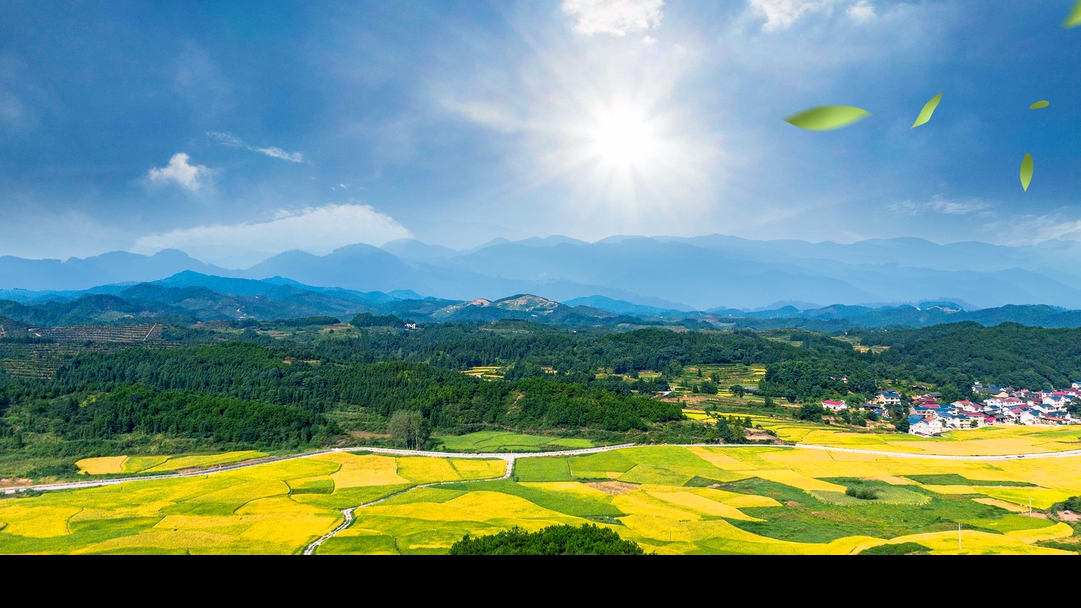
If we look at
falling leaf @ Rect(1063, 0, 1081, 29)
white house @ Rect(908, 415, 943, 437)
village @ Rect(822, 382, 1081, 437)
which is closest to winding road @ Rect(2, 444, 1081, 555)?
white house @ Rect(908, 415, 943, 437)

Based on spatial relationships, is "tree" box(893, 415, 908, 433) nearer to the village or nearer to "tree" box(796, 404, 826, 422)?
the village

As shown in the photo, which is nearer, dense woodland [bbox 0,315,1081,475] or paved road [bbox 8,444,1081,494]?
paved road [bbox 8,444,1081,494]

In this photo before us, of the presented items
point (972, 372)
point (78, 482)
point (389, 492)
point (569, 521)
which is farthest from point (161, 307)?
point (972, 372)

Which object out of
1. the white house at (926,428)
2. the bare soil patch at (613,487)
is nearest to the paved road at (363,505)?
the bare soil patch at (613,487)

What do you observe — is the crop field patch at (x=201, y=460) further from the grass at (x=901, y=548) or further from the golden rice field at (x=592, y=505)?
the grass at (x=901, y=548)

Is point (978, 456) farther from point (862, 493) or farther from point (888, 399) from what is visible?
point (888, 399)

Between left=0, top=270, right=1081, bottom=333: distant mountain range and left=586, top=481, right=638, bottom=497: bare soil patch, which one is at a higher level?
left=0, top=270, right=1081, bottom=333: distant mountain range
